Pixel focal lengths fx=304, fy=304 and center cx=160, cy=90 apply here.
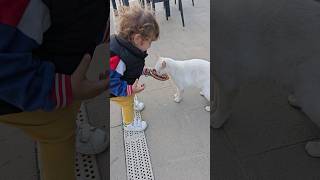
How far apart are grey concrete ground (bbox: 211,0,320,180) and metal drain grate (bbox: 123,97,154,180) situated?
326 millimetres

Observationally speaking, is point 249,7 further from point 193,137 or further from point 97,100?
point 97,100

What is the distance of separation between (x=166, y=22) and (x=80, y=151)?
5.70ft

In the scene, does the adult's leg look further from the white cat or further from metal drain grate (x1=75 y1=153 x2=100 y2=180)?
the white cat

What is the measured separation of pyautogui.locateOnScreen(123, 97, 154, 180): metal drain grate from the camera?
1.46 m

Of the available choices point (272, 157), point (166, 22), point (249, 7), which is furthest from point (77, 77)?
point (166, 22)

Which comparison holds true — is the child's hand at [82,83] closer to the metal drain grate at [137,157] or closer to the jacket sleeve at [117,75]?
the jacket sleeve at [117,75]

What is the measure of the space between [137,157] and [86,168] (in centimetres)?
26

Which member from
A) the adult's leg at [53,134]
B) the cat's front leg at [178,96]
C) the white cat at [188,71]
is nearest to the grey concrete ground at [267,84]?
the white cat at [188,71]

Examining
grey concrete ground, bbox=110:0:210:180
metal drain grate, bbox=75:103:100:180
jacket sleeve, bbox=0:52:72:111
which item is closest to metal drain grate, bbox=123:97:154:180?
grey concrete ground, bbox=110:0:210:180

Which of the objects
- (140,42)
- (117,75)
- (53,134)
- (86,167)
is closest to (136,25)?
(140,42)

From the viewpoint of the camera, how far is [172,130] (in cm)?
169

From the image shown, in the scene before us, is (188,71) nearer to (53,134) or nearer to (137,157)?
(137,157)

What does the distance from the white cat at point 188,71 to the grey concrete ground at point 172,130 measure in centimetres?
A: 15

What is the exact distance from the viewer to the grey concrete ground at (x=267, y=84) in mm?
1125
